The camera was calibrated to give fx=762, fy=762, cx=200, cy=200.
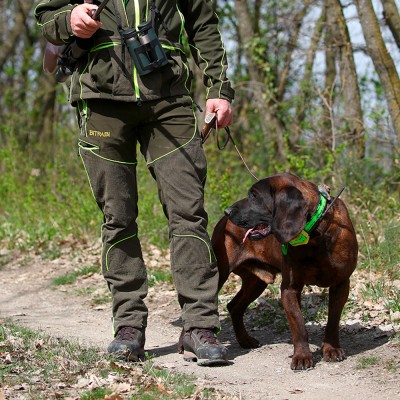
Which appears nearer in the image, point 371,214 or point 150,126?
point 150,126

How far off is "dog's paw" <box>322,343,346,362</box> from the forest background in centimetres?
97

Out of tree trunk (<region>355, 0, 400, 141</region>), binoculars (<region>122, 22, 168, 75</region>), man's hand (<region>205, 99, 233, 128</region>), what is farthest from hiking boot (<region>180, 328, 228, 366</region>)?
tree trunk (<region>355, 0, 400, 141</region>)

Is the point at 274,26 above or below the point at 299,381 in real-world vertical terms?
above

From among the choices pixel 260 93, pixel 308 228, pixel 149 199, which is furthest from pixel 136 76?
pixel 260 93

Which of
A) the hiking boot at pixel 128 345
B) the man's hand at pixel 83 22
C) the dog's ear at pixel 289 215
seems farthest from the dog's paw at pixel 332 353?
the man's hand at pixel 83 22

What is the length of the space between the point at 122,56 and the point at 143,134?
52 centimetres

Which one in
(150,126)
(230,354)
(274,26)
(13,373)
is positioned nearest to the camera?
(13,373)

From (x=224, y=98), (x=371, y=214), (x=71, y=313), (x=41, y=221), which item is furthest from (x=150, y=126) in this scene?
(x=41, y=221)

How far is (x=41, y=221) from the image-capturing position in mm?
10586

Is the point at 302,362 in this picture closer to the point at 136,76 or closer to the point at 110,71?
the point at 136,76

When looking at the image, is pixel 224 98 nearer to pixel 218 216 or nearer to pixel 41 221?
pixel 218 216

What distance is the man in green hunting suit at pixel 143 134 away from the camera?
448cm

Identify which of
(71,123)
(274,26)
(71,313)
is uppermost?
(274,26)

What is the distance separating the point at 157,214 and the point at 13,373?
525 centimetres
